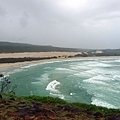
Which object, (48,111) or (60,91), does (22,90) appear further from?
(48,111)

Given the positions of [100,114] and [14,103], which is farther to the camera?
[14,103]

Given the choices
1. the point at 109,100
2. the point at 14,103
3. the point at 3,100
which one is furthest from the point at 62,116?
the point at 109,100

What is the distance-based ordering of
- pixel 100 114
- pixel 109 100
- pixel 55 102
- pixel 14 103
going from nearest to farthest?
pixel 100 114, pixel 14 103, pixel 55 102, pixel 109 100

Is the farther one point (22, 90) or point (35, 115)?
point (22, 90)

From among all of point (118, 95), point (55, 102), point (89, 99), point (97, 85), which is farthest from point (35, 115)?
point (97, 85)

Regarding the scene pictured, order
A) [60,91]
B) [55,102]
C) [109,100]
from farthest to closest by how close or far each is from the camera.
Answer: [60,91]
[109,100]
[55,102]

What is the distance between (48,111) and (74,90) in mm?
26895

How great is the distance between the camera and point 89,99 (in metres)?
32.0

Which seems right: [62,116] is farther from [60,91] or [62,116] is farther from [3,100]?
[60,91]

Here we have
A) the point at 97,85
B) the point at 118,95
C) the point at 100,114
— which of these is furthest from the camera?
the point at 97,85

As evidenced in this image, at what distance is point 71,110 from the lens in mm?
12461

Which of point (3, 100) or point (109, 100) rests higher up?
point (3, 100)

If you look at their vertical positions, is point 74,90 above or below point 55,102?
below

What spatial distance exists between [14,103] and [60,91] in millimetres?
24545
